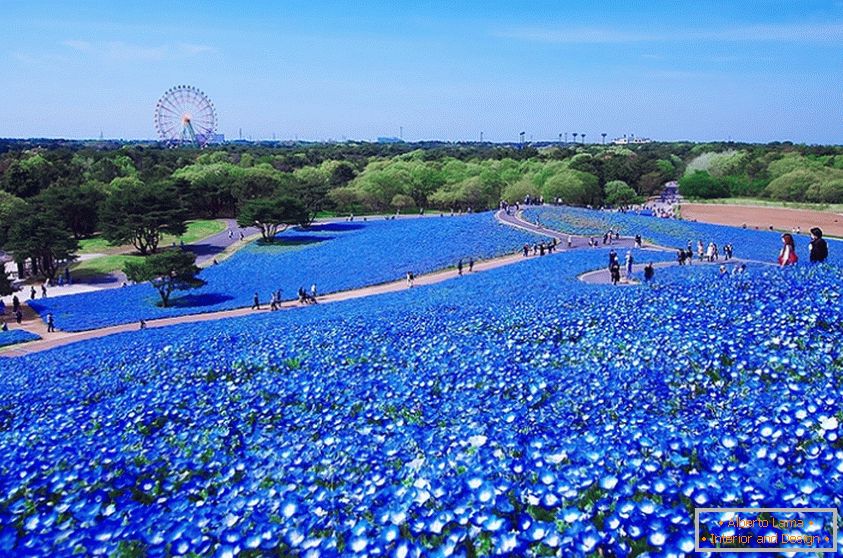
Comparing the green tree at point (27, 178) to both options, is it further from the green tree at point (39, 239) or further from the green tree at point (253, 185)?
the green tree at point (39, 239)

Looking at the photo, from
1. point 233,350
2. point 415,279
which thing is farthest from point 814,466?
point 415,279

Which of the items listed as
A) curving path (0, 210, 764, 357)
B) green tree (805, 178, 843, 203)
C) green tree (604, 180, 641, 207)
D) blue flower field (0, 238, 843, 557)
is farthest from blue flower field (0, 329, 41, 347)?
green tree (805, 178, 843, 203)

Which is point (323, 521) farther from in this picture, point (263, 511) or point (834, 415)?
point (834, 415)

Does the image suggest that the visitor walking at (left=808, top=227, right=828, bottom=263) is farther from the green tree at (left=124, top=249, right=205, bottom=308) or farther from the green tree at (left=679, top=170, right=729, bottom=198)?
the green tree at (left=679, top=170, right=729, bottom=198)

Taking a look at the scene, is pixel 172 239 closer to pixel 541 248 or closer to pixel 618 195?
pixel 541 248

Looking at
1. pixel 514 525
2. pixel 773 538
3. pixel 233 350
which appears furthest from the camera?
pixel 233 350

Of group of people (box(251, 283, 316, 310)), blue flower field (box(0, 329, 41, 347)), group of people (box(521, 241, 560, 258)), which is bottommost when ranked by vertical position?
blue flower field (box(0, 329, 41, 347))

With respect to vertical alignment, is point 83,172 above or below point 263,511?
above

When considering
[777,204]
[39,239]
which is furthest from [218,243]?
[777,204]
